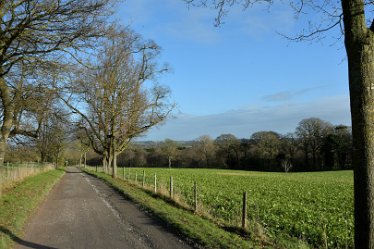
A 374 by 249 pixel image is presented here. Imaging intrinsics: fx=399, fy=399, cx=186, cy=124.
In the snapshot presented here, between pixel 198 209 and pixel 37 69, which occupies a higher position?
pixel 37 69

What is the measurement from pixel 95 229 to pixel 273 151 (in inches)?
3632

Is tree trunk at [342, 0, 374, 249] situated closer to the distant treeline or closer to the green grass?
the green grass

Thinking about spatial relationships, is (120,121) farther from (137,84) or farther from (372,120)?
(372,120)

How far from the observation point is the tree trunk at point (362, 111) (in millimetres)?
5379

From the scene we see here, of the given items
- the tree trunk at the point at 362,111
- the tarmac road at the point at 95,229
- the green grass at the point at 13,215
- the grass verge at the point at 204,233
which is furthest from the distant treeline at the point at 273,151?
the tree trunk at the point at 362,111

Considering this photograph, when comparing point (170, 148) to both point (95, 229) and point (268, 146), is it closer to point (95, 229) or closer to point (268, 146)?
point (268, 146)

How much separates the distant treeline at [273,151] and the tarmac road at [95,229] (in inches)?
2876

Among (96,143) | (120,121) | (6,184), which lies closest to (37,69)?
(6,184)

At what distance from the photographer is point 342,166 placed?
94.2 m

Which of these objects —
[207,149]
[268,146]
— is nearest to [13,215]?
[268,146]

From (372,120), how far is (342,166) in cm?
9569

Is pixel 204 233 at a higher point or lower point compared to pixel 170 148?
lower

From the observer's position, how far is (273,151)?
9975 centimetres

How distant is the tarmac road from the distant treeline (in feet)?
240
